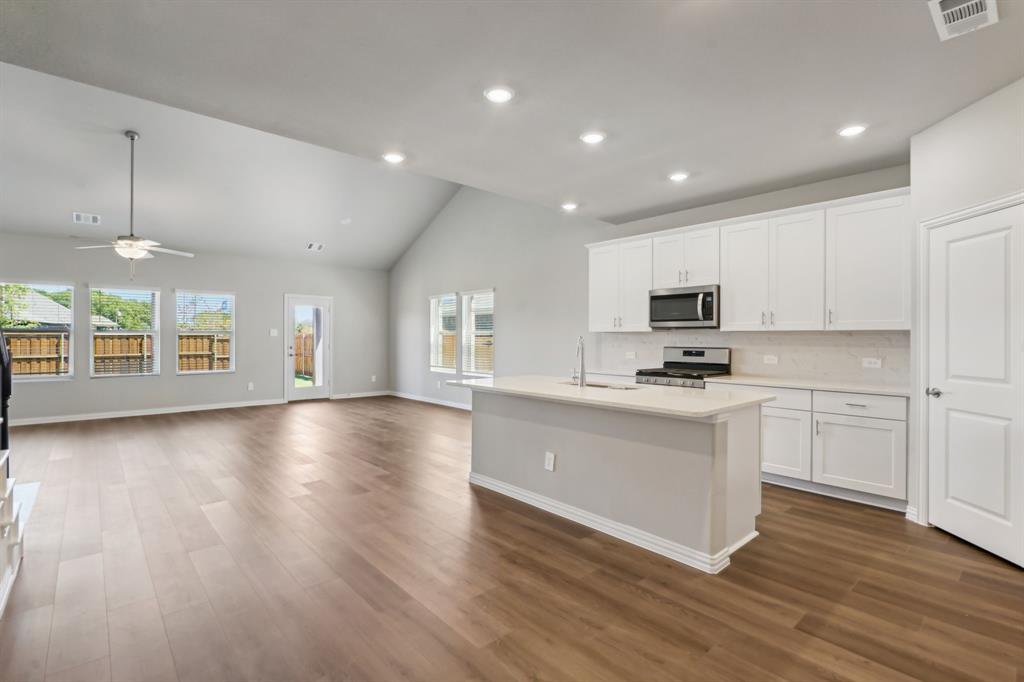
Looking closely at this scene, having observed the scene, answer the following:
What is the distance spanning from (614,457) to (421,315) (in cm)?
679

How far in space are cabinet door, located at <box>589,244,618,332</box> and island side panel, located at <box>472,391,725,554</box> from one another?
6.91ft

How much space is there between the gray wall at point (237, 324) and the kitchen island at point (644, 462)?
6.44 m

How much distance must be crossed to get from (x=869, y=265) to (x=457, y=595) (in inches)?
147

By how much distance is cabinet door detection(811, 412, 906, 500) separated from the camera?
11.3 ft

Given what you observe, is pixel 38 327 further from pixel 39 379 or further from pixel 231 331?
pixel 231 331

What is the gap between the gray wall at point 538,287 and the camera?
4141 mm

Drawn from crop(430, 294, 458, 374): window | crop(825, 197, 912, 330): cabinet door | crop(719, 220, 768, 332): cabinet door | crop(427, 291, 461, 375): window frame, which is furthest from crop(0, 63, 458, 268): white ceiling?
crop(825, 197, 912, 330): cabinet door

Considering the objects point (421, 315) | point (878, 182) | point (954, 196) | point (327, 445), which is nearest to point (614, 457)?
point (954, 196)

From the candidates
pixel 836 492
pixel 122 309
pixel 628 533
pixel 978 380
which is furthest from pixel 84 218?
pixel 978 380

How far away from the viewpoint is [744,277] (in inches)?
174

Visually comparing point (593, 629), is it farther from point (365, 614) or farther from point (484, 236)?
point (484, 236)

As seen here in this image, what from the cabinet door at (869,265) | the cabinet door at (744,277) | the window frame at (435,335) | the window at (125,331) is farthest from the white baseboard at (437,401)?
the cabinet door at (869,265)

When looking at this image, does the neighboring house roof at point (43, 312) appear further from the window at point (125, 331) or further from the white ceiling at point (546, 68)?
the white ceiling at point (546, 68)

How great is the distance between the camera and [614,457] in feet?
10.00
